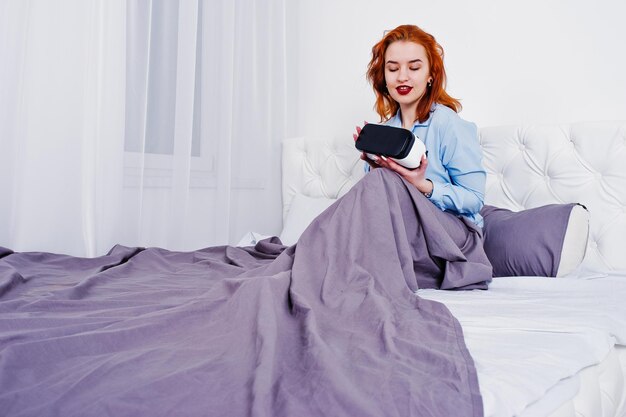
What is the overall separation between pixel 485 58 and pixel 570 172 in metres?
0.62

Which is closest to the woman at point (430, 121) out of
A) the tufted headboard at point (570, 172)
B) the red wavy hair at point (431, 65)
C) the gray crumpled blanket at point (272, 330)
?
the red wavy hair at point (431, 65)

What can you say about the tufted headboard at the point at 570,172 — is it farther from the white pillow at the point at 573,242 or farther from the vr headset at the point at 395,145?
the vr headset at the point at 395,145

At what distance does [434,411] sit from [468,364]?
0.14 meters

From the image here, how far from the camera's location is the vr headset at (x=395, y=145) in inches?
55.7

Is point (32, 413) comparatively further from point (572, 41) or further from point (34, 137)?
point (572, 41)

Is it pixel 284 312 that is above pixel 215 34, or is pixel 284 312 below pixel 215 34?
below

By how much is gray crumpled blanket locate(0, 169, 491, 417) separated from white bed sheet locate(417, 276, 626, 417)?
0.15 feet

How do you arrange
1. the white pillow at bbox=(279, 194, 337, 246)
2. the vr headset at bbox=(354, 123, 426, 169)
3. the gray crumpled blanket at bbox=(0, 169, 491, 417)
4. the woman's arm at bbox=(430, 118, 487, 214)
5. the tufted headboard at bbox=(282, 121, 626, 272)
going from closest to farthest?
the gray crumpled blanket at bbox=(0, 169, 491, 417) < the vr headset at bbox=(354, 123, 426, 169) < the woman's arm at bbox=(430, 118, 487, 214) < the tufted headboard at bbox=(282, 121, 626, 272) < the white pillow at bbox=(279, 194, 337, 246)

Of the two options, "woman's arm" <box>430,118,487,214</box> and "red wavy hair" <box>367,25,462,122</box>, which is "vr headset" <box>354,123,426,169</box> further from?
"red wavy hair" <box>367,25,462,122</box>

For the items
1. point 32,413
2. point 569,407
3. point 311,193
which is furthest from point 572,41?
point 32,413

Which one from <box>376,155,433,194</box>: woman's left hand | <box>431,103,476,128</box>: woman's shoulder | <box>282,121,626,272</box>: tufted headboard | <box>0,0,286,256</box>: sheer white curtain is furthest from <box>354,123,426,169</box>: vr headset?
<box>0,0,286,256</box>: sheer white curtain

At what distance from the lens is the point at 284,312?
93 centimetres

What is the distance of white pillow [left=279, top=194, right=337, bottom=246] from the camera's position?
2180mm

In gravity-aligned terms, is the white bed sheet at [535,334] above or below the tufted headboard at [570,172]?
below
